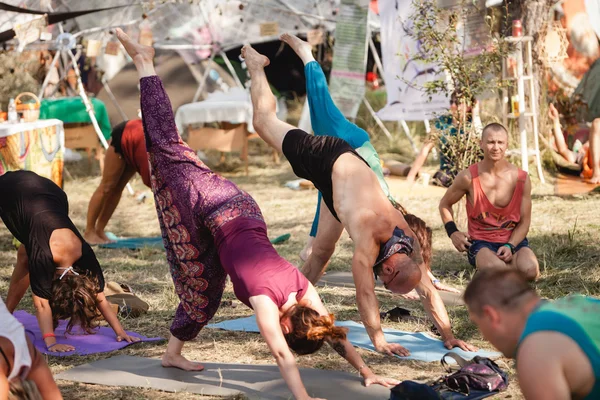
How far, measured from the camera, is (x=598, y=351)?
2.21 metres

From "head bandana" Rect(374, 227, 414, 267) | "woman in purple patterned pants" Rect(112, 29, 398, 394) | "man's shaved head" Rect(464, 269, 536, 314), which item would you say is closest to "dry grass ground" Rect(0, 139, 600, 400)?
"woman in purple patterned pants" Rect(112, 29, 398, 394)

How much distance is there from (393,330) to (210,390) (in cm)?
141

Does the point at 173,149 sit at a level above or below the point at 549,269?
above

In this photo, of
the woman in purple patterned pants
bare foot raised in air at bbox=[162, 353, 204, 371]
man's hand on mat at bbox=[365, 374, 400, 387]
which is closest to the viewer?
the woman in purple patterned pants

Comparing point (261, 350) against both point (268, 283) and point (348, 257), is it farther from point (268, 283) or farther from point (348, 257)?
point (348, 257)

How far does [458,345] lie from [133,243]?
4136mm

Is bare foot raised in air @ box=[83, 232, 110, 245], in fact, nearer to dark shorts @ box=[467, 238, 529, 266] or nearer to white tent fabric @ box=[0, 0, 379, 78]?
dark shorts @ box=[467, 238, 529, 266]

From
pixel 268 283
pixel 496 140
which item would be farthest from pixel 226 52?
pixel 268 283

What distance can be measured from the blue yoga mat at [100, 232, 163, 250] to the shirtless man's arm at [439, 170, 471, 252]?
2.98m

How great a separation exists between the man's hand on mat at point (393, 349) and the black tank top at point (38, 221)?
1.67 meters

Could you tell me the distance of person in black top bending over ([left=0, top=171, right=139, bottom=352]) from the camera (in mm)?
4500

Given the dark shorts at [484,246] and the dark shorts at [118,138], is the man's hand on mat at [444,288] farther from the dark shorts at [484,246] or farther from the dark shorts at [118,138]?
the dark shorts at [118,138]

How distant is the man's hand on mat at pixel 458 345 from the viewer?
4312 mm

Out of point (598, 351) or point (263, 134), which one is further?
point (263, 134)
